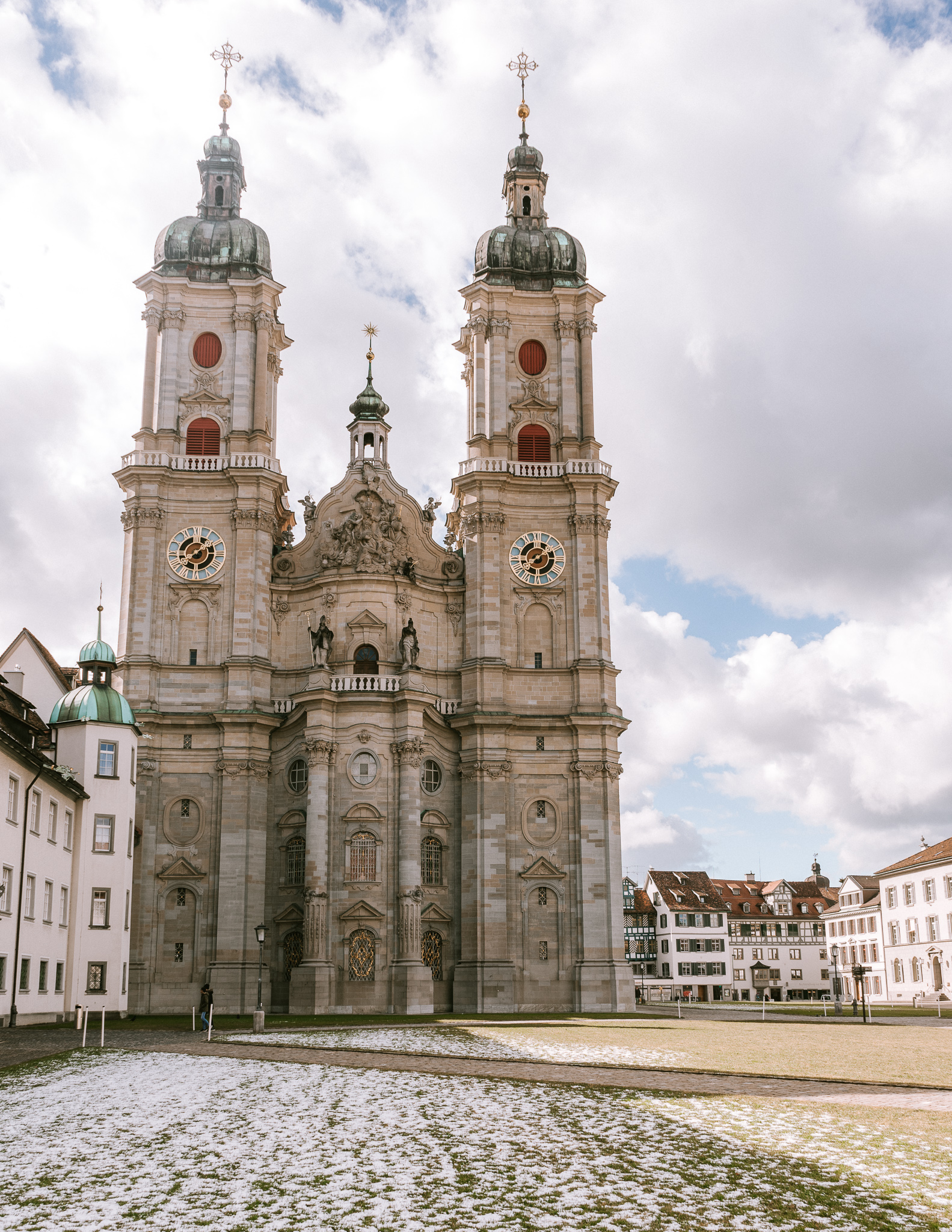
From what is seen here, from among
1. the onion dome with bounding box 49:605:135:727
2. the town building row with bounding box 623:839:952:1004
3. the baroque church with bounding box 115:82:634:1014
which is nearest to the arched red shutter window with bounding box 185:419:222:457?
the baroque church with bounding box 115:82:634:1014

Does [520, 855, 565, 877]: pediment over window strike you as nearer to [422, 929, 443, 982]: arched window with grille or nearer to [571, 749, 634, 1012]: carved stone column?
[571, 749, 634, 1012]: carved stone column

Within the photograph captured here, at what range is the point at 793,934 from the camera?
407 ft

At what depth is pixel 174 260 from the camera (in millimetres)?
68750

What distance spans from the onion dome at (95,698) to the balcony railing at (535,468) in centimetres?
2181

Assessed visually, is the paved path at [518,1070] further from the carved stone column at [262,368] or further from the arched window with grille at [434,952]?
the carved stone column at [262,368]

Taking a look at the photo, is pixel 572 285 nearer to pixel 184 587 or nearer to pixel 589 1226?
pixel 184 587

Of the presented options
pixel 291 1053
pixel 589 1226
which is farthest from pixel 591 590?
pixel 589 1226

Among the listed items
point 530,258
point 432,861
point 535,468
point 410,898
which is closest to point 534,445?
point 535,468

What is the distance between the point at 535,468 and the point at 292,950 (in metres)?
27.5

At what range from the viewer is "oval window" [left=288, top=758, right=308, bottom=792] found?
60406 millimetres

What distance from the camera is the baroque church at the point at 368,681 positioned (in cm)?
5794

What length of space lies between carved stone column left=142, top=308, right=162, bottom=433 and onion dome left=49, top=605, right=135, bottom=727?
16.2 m

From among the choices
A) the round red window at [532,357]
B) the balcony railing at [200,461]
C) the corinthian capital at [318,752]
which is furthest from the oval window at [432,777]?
the round red window at [532,357]

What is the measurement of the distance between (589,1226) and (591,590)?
179 feet
